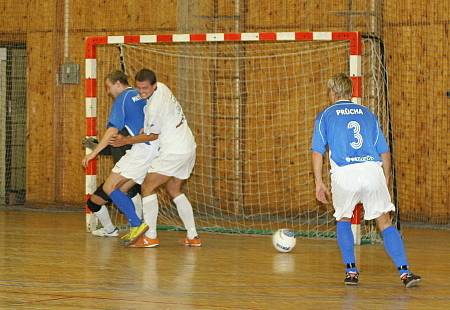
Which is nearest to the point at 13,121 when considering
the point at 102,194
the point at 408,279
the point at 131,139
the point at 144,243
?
the point at 102,194

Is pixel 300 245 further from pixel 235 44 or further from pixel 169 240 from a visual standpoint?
pixel 235 44

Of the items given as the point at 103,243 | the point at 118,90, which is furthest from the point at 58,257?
the point at 118,90

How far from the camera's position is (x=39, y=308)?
22.6ft

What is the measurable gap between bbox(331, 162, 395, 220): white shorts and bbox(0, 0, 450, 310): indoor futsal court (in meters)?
0.01

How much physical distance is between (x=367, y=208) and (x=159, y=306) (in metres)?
2.10

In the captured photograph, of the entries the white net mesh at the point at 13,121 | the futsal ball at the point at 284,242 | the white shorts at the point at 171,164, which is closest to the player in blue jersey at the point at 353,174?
the futsal ball at the point at 284,242

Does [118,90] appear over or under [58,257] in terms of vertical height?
over

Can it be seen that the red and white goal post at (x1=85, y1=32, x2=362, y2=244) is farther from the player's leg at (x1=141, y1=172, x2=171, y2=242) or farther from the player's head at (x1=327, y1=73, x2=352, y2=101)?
the player's head at (x1=327, y1=73, x2=352, y2=101)

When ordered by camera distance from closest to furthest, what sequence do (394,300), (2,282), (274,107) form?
(394,300) < (2,282) < (274,107)

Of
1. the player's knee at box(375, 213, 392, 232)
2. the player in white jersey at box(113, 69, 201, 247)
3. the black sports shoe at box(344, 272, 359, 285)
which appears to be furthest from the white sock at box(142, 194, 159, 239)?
the player's knee at box(375, 213, 392, 232)

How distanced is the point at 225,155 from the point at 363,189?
286 inches

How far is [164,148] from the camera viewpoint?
425 inches

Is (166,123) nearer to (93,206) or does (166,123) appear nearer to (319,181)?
(93,206)

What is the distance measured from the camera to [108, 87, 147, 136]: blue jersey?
11.0 metres
